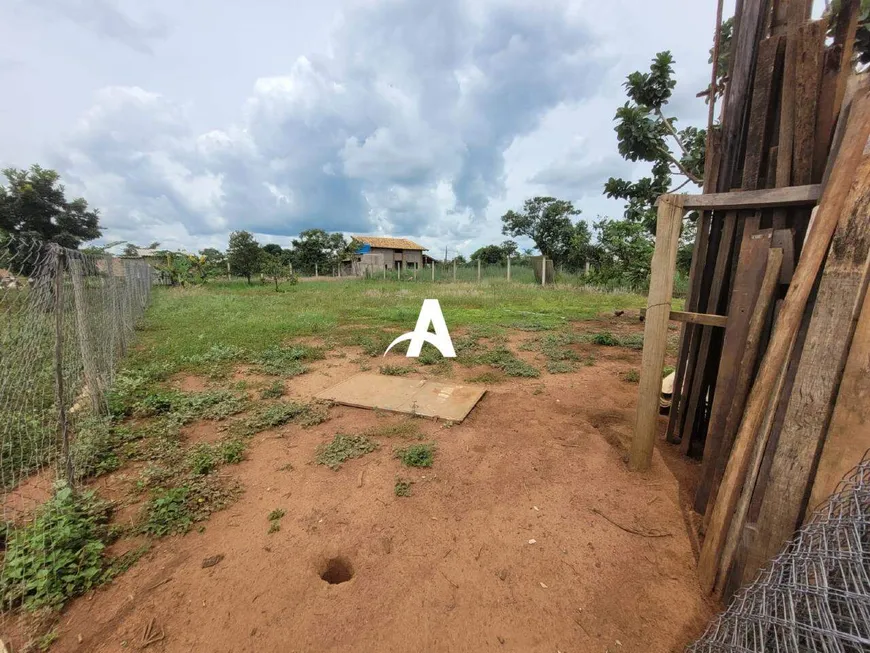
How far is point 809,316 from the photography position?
147 centimetres

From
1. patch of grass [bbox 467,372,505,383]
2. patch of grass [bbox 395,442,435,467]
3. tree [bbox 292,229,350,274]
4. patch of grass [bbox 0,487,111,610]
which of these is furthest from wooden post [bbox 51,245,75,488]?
tree [bbox 292,229,350,274]

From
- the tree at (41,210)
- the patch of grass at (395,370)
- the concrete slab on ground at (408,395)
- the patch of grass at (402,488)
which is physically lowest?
the patch of grass at (402,488)

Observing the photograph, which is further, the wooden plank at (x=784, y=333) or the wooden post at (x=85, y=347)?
the wooden post at (x=85, y=347)

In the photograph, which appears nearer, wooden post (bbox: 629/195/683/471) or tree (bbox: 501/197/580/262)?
wooden post (bbox: 629/195/683/471)

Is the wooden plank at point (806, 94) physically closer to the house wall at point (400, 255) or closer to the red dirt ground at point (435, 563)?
the red dirt ground at point (435, 563)

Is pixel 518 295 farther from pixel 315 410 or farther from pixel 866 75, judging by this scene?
pixel 866 75


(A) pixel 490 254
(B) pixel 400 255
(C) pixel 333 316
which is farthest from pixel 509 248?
(C) pixel 333 316

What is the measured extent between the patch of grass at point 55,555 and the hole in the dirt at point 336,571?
104 cm

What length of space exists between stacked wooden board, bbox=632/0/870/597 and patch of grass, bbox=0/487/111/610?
9.59 ft

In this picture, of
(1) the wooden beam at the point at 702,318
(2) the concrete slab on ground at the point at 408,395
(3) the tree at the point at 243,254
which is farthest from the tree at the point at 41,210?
(1) the wooden beam at the point at 702,318

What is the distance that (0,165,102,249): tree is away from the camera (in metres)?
14.4

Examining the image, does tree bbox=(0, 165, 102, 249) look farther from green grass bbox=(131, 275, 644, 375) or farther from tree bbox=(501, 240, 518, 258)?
tree bbox=(501, 240, 518, 258)

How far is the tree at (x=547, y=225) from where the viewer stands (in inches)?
835

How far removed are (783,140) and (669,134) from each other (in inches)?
152
